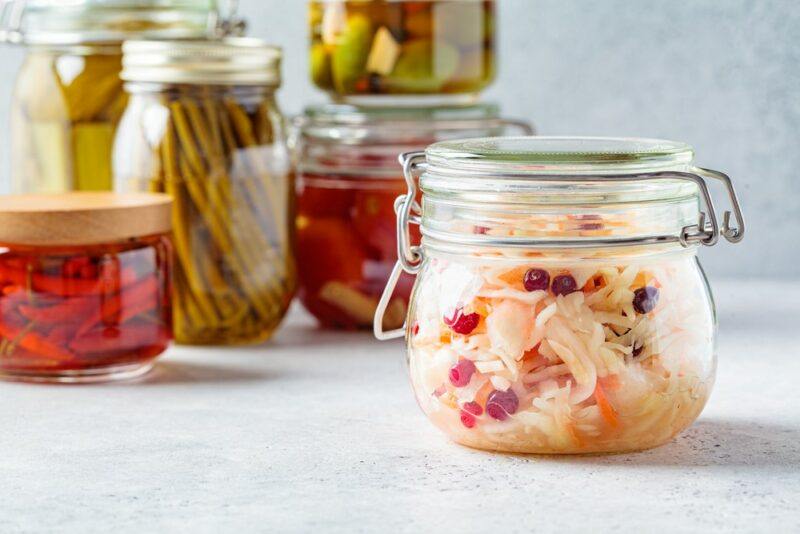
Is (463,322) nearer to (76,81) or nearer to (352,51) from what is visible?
(352,51)

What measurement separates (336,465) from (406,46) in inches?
19.7

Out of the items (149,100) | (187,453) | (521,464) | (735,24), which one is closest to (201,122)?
(149,100)

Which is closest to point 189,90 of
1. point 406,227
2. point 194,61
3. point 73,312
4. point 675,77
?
point 194,61

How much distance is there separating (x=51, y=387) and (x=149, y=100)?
0.28m

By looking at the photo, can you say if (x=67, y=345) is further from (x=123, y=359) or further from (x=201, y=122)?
(x=201, y=122)

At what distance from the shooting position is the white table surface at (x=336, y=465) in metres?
0.71

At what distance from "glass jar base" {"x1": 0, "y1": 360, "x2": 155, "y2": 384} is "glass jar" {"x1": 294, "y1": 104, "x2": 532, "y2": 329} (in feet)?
0.78

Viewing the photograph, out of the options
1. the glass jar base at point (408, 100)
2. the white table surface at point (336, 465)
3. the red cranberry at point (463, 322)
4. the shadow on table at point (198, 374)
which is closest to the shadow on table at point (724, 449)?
the white table surface at point (336, 465)

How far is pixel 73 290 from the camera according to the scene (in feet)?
3.35

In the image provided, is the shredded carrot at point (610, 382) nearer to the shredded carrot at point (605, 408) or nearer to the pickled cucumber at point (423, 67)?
the shredded carrot at point (605, 408)

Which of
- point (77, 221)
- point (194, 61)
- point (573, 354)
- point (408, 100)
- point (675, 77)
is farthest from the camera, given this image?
point (675, 77)

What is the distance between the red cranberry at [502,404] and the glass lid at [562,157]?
0.44 feet

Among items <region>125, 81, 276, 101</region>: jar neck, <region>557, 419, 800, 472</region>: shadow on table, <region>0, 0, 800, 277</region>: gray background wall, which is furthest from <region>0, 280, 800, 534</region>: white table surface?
<region>0, 0, 800, 277</region>: gray background wall

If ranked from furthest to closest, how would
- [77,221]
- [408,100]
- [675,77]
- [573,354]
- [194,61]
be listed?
[675,77], [408,100], [194,61], [77,221], [573,354]
